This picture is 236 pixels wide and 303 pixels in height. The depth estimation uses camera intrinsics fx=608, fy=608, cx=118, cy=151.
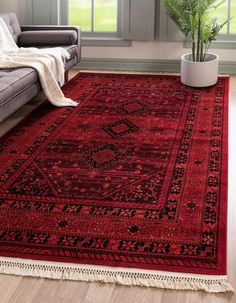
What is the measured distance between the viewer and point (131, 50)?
20.4ft

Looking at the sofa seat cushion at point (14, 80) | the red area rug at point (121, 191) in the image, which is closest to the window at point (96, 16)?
the red area rug at point (121, 191)

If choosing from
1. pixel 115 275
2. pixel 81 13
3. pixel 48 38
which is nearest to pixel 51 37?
pixel 48 38

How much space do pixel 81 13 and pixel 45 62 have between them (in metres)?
1.67

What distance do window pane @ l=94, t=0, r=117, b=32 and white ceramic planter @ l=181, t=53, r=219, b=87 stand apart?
1.13m

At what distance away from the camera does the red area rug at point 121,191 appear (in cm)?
265

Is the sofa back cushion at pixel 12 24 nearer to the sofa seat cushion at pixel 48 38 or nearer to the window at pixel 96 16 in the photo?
the sofa seat cushion at pixel 48 38

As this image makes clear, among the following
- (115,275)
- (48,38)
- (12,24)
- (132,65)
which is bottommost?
(115,275)

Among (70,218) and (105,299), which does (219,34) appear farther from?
(105,299)

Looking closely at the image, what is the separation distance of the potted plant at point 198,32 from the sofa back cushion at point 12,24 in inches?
54.4

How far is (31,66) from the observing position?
15.3ft

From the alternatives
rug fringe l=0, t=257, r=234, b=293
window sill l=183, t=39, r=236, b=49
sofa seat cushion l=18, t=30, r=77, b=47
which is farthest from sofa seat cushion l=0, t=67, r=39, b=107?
window sill l=183, t=39, r=236, b=49

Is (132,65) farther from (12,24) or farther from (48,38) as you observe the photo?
(12,24)

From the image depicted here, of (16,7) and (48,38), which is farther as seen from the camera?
→ (16,7)

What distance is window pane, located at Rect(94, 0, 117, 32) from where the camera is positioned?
6258 mm
